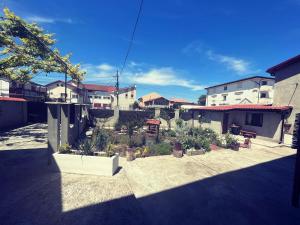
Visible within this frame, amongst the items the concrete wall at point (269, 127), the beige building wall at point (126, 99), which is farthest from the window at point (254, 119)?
the beige building wall at point (126, 99)

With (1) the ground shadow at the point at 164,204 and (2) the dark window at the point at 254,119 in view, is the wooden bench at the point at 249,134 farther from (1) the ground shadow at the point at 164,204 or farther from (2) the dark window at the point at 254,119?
(1) the ground shadow at the point at 164,204

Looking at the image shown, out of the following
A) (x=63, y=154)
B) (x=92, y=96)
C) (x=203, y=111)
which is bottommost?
(x=63, y=154)

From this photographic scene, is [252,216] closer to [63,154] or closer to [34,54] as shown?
[63,154]

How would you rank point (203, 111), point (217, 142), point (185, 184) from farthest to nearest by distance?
point (203, 111), point (217, 142), point (185, 184)

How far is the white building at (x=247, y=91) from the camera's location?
32469mm

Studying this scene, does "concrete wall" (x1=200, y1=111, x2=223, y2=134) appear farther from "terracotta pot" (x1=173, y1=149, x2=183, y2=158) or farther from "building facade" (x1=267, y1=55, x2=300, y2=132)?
"terracotta pot" (x1=173, y1=149, x2=183, y2=158)

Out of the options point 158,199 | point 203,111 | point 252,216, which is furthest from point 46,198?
point 203,111

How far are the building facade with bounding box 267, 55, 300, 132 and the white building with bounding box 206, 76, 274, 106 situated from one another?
16.2 meters

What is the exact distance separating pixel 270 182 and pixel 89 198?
22.6 feet

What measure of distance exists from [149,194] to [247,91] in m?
37.1

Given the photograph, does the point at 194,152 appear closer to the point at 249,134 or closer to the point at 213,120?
the point at 249,134

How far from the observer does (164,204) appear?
15.2 ft

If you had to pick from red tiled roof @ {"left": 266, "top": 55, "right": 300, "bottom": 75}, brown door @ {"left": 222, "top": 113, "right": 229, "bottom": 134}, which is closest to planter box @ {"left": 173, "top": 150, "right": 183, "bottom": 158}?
brown door @ {"left": 222, "top": 113, "right": 229, "bottom": 134}

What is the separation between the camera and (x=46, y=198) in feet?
14.8
